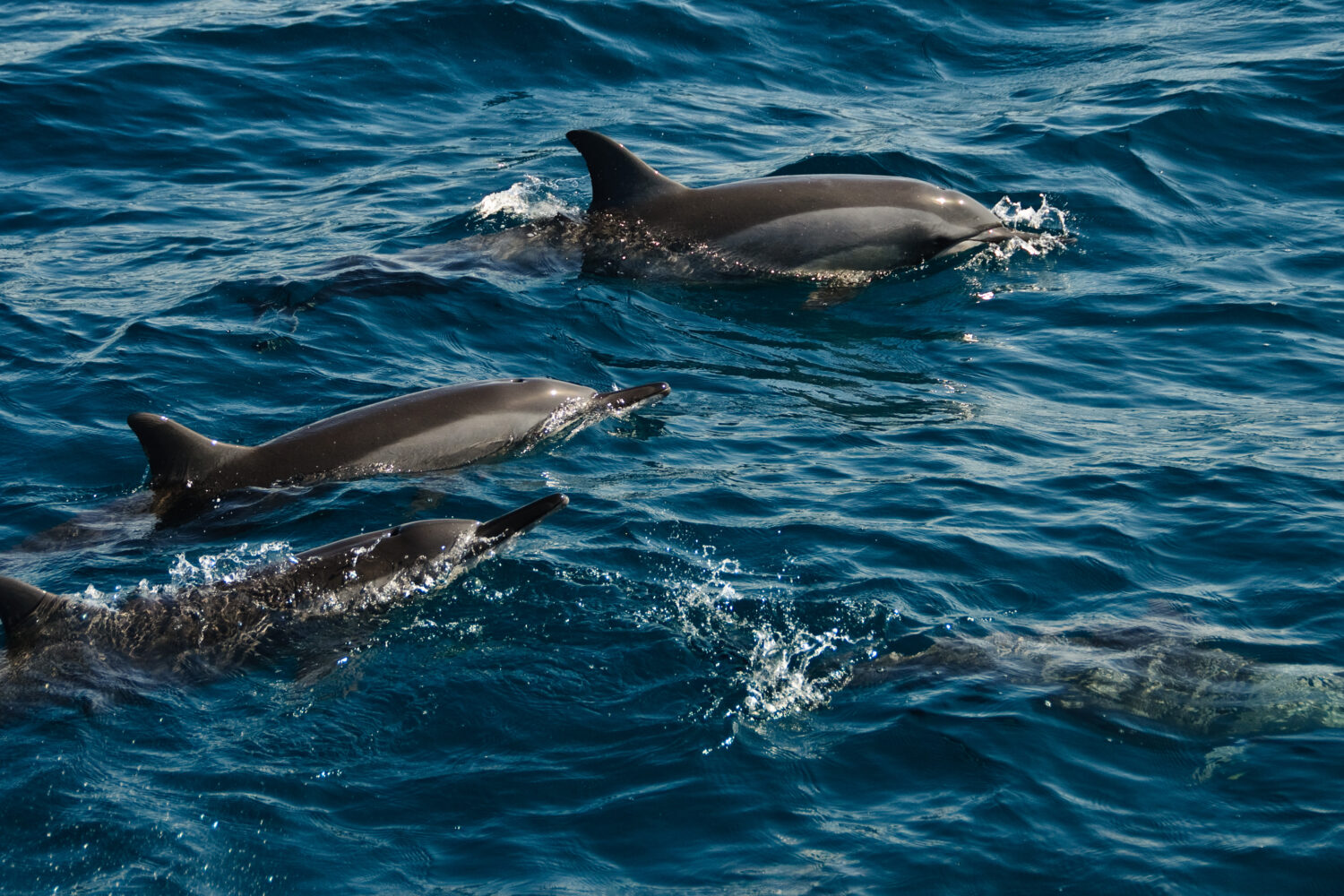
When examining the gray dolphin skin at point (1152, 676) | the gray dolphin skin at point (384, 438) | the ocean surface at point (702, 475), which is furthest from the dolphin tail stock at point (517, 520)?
the gray dolphin skin at point (1152, 676)

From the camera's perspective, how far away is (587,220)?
13766 millimetres

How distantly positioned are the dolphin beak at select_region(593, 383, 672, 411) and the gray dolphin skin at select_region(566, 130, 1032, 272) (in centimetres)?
277

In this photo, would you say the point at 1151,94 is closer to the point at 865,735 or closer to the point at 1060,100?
the point at 1060,100

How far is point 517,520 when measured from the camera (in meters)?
8.30

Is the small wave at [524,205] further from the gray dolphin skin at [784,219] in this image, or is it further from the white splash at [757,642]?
the white splash at [757,642]

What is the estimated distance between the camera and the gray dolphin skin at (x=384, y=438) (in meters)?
9.24

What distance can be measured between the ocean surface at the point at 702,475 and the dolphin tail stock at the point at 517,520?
0.18 meters

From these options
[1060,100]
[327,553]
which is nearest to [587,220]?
[327,553]

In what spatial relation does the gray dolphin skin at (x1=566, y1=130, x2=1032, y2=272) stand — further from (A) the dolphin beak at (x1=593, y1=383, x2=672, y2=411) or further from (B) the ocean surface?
(A) the dolphin beak at (x1=593, y1=383, x2=672, y2=411)

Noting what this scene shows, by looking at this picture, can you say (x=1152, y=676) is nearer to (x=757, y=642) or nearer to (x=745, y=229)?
(x=757, y=642)

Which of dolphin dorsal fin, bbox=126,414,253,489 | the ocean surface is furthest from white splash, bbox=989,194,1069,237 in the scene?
dolphin dorsal fin, bbox=126,414,253,489

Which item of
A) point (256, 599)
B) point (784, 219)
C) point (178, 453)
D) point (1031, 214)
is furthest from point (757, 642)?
point (1031, 214)

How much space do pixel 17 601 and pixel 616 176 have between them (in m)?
7.46

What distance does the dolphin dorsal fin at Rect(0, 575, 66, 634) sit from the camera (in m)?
7.22
